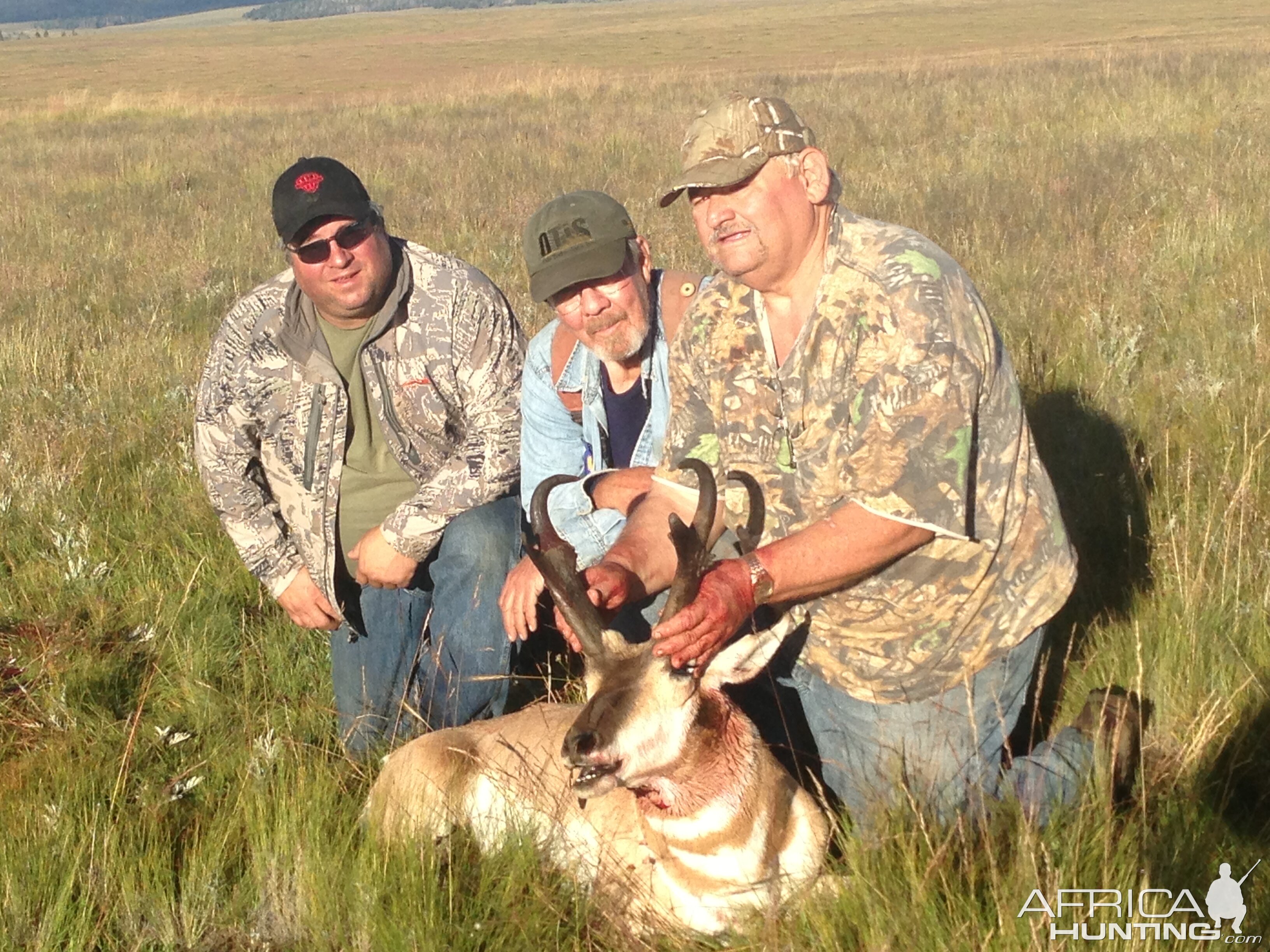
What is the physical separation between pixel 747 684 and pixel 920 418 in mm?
1806

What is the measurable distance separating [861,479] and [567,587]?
89cm

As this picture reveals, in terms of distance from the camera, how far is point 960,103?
1997 centimetres

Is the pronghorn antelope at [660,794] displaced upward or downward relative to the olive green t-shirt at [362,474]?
downward

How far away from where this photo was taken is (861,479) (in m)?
3.61

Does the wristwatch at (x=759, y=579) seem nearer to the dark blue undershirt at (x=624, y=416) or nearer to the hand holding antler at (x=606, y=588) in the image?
the hand holding antler at (x=606, y=588)

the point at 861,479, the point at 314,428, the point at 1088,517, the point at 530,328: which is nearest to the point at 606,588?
the point at 861,479

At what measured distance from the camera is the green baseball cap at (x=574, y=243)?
462cm

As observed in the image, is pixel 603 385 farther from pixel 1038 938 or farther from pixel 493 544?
pixel 1038 938

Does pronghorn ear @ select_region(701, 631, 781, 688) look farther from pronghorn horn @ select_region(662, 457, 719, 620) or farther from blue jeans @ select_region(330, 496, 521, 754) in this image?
blue jeans @ select_region(330, 496, 521, 754)

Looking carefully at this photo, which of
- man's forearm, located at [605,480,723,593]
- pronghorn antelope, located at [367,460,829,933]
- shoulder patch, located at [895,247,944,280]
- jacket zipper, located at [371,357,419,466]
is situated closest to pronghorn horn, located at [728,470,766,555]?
pronghorn antelope, located at [367,460,829,933]

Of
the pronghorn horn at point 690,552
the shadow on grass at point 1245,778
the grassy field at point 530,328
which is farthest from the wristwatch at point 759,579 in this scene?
the shadow on grass at point 1245,778

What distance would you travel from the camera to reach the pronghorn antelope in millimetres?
3453

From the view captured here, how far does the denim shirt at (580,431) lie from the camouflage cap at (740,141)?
44.8 inches

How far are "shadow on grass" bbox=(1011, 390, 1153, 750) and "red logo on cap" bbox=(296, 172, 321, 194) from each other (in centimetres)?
310
